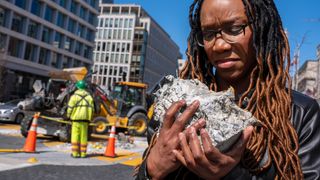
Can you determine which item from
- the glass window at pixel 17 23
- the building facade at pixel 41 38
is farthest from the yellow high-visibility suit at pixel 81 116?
the glass window at pixel 17 23

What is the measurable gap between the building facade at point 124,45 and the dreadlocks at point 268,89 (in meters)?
83.5

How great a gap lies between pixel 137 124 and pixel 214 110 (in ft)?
51.7

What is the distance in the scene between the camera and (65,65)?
54.8 metres

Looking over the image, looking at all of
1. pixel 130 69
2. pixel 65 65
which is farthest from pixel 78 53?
pixel 130 69

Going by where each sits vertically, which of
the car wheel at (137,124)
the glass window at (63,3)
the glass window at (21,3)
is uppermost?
the glass window at (63,3)

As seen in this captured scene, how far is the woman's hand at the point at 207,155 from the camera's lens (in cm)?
104

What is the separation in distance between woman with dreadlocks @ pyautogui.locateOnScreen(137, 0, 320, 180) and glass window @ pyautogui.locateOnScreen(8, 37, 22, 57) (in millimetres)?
44289

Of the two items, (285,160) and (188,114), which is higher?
(188,114)

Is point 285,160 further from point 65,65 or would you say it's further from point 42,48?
point 65,65

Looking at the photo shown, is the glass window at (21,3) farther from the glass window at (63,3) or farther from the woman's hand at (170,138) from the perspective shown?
the woman's hand at (170,138)

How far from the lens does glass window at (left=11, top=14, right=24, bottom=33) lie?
43438mm

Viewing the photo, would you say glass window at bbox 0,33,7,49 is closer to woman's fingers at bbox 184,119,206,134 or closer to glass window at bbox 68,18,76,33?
glass window at bbox 68,18,76,33

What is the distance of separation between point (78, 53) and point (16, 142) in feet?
161

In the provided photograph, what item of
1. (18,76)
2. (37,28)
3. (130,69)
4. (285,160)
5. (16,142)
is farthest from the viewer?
(130,69)
